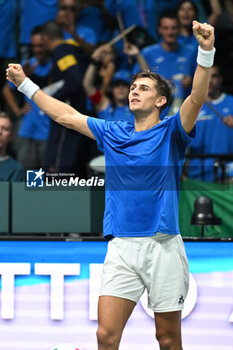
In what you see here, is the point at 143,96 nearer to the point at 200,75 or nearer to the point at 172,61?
the point at 200,75

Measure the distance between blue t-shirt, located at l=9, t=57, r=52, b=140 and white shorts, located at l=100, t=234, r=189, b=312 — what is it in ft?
10.3

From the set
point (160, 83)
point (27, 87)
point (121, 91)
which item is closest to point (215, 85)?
point (121, 91)

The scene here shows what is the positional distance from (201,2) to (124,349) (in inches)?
143

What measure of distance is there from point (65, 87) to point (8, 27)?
3.74ft

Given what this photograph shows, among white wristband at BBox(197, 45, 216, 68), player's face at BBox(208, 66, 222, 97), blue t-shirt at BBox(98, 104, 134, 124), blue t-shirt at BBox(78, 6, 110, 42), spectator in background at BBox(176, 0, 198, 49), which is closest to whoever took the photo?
white wristband at BBox(197, 45, 216, 68)

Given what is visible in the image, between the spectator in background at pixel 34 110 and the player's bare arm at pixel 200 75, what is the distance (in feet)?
9.97

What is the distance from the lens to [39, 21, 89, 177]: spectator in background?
5363 millimetres

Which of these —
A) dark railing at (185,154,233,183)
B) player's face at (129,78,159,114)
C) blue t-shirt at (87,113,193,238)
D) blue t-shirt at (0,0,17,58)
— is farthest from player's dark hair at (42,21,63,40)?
blue t-shirt at (87,113,193,238)

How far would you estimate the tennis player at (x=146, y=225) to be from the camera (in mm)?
2918

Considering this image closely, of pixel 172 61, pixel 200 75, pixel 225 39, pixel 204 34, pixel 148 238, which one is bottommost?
pixel 148 238

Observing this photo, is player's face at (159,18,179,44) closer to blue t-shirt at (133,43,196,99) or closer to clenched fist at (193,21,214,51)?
blue t-shirt at (133,43,196,99)

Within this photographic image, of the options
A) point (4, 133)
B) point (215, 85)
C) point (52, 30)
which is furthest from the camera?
point (52, 30)

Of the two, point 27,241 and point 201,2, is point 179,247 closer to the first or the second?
point 27,241

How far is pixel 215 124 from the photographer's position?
5.70m
